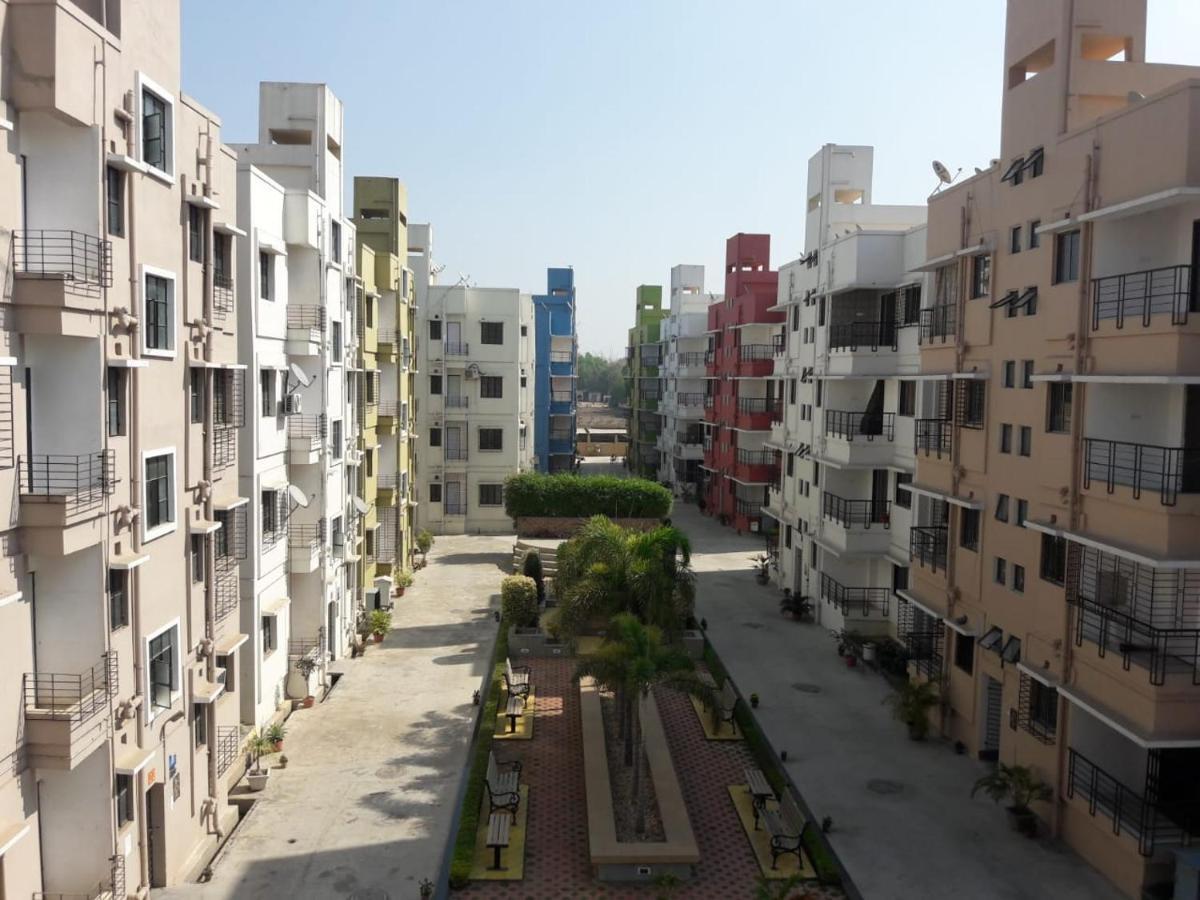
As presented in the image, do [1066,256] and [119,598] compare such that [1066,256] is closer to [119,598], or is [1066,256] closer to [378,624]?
[119,598]

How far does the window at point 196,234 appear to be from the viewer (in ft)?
51.2

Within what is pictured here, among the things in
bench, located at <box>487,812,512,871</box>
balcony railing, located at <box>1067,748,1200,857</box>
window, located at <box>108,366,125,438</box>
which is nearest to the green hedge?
bench, located at <box>487,812,512,871</box>

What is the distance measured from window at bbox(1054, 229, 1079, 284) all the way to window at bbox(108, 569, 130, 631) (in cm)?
1576

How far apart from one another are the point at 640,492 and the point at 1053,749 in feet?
89.5

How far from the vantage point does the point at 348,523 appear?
2778cm

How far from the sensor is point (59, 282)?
1122 centimetres

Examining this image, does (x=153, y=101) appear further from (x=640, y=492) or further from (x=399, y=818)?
(x=640, y=492)

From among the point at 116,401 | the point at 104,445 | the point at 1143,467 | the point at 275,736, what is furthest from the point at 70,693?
the point at 1143,467

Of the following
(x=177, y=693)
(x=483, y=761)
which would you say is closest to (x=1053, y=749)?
(x=483, y=761)

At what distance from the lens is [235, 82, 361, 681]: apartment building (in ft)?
68.7

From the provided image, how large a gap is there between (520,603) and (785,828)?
1346cm

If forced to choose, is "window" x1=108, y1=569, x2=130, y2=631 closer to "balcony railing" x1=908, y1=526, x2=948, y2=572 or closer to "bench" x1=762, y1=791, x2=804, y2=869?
"bench" x1=762, y1=791, x2=804, y2=869

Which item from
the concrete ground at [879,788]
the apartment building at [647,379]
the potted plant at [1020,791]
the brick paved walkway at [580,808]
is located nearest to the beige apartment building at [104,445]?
the brick paved walkway at [580,808]

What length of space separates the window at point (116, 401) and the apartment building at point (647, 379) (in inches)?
2228
